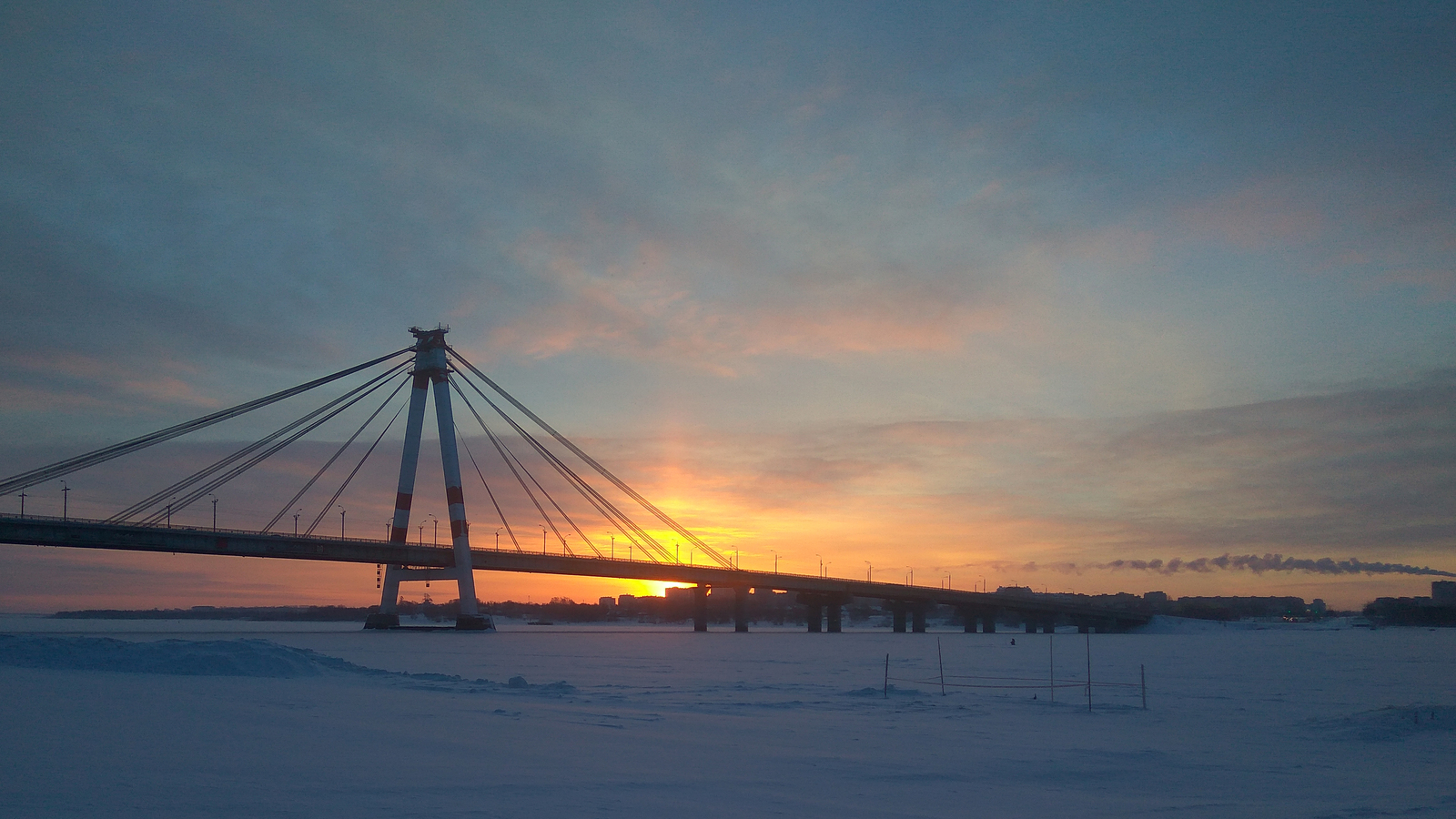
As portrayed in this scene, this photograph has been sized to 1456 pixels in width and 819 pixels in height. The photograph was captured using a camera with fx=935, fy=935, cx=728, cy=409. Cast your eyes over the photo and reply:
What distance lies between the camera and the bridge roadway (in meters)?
62.7

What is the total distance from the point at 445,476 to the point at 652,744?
5931cm

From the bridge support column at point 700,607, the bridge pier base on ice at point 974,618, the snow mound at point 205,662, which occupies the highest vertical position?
the snow mound at point 205,662

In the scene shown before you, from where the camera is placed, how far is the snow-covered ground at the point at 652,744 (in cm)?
1126

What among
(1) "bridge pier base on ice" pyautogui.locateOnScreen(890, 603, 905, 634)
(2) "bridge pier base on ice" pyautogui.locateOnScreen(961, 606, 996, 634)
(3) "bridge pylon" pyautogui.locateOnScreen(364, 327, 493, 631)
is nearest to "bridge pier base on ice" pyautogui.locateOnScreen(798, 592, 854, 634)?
(1) "bridge pier base on ice" pyautogui.locateOnScreen(890, 603, 905, 634)

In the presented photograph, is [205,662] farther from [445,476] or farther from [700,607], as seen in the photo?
[700,607]

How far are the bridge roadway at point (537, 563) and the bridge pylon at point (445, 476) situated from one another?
6.30ft

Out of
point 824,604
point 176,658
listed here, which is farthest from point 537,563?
point 176,658

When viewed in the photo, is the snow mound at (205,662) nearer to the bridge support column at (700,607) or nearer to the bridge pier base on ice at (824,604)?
A: the bridge support column at (700,607)

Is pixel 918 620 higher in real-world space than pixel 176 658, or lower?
lower

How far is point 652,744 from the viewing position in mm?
16000

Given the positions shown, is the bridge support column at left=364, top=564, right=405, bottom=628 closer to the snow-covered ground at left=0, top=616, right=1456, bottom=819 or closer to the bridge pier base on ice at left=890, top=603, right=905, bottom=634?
the snow-covered ground at left=0, top=616, right=1456, bottom=819

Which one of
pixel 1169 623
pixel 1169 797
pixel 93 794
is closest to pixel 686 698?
pixel 1169 797

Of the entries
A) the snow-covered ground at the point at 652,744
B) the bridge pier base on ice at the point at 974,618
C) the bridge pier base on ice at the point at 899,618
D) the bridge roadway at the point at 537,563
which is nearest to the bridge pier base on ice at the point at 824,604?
the bridge roadway at the point at 537,563

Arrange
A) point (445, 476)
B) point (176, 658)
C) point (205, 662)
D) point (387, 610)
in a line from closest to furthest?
point (205, 662) < point (176, 658) < point (445, 476) < point (387, 610)
